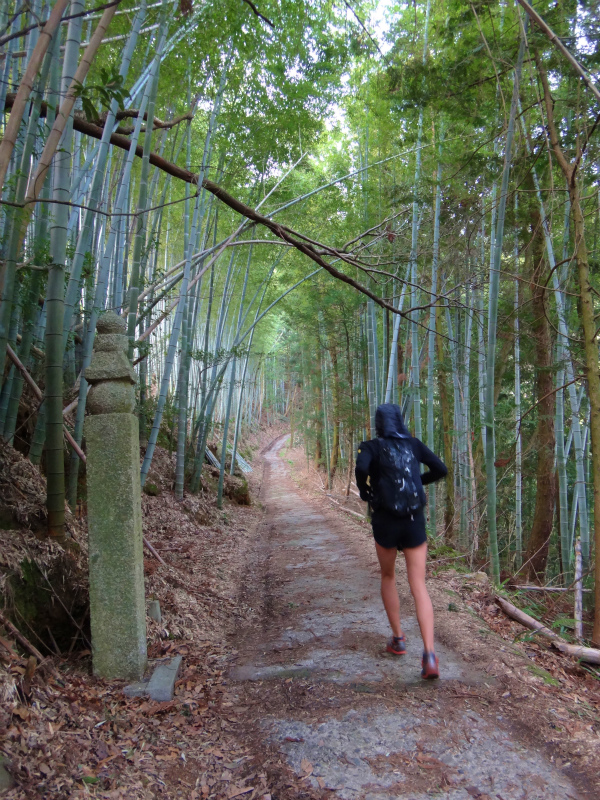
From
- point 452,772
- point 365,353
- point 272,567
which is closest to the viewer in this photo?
point 452,772

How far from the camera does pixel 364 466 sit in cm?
245

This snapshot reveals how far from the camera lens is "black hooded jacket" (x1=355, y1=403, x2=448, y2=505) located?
2467 millimetres

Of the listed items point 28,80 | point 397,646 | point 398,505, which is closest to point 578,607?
point 397,646

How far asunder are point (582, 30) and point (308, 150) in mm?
3813

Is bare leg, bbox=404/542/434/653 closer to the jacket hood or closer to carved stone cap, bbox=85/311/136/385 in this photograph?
the jacket hood

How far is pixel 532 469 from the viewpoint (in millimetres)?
7078

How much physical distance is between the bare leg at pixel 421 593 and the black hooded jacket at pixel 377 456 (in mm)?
265

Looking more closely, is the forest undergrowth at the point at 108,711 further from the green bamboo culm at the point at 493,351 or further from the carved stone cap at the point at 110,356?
the green bamboo culm at the point at 493,351

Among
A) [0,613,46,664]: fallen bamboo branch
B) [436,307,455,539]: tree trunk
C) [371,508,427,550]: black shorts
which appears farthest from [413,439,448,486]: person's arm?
[436,307,455,539]: tree trunk

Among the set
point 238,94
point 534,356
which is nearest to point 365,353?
point 534,356

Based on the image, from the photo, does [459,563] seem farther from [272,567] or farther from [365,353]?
[365,353]

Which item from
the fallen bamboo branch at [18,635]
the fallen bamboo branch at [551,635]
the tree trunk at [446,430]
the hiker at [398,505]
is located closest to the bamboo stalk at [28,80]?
the fallen bamboo branch at [18,635]

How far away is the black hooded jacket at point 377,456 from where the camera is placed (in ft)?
8.09

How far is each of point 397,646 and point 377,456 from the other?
103 centimetres
